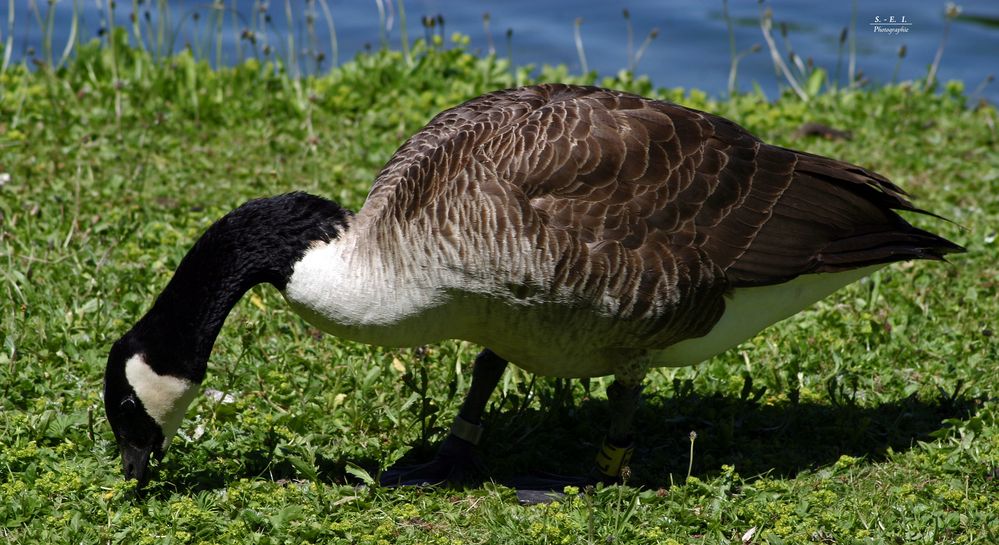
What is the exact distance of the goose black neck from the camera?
16.0ft

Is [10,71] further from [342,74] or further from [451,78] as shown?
[451,78]

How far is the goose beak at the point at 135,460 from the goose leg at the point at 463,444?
3.69 feet

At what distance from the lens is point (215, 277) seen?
4.90m

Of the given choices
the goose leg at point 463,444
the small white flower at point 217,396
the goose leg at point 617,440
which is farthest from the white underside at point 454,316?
the small white flower at point 217,396

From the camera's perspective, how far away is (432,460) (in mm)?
5750

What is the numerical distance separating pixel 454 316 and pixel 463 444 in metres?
0.91

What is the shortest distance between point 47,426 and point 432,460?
1.84 meters

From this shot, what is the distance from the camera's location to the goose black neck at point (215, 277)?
4863 millimetres

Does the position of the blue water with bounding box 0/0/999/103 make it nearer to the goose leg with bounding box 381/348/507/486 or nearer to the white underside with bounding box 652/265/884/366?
the goose leg with bounding box 381/348/507/486

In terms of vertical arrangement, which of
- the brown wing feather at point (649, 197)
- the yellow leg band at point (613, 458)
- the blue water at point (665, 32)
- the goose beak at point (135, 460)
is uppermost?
the brown wing feather at point (649, 197)

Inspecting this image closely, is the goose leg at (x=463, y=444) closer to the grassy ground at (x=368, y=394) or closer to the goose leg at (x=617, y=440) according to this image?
the grassy ground at (x=368, y=394)

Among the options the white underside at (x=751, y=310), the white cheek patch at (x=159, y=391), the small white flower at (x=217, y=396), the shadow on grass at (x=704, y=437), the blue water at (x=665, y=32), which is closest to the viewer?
the white cheek patch at (x=159, y=391)

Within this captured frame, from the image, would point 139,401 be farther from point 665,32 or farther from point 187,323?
point 665,32

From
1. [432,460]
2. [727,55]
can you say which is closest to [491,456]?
[432,460]
